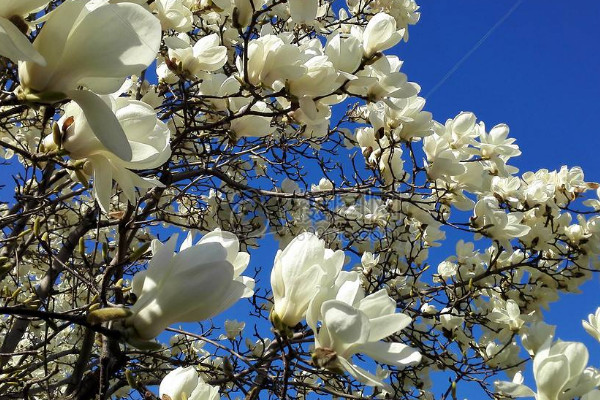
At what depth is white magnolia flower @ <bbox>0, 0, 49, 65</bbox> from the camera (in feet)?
1.76

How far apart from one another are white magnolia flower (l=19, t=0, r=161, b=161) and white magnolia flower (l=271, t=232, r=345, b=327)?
363 mm

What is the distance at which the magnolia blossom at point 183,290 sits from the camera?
0.67 meters

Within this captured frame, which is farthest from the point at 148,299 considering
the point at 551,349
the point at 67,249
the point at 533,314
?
the point at 533,314

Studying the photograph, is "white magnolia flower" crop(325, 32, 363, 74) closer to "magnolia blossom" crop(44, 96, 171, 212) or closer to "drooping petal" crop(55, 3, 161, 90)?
"magnolia blossom" crop(44, 96, 171, 212)

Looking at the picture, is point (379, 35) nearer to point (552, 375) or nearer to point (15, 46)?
point (552, 375)

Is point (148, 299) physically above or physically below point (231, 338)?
below

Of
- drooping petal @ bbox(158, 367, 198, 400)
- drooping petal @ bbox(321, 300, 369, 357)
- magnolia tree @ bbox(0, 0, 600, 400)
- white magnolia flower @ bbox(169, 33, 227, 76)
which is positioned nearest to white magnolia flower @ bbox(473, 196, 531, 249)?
magnolia tree @ bbox(0, 0, 600, 400)

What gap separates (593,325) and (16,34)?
120 cm

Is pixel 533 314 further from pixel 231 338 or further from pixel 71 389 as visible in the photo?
pixel 71 389

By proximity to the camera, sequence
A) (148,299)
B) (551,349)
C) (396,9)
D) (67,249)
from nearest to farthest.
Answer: (148,299), (551,349), (67,249), (396,9)

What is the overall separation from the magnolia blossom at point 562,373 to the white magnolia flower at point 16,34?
0.90 m

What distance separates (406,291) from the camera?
127 inches

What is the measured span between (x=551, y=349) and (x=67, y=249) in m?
2.23

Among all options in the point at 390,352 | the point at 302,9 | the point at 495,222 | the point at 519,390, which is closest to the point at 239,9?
the point at 302,9
